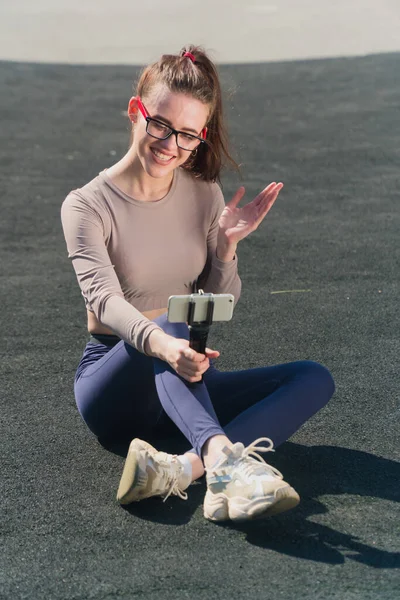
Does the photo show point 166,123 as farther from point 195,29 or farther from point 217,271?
point 195,29

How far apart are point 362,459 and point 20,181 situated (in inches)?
168

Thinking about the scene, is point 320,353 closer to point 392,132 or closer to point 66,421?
point 66,421

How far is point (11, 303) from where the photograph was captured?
4332 millimetres

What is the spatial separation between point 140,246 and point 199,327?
55cm

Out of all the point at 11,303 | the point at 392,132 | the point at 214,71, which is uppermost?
the point at 214,71

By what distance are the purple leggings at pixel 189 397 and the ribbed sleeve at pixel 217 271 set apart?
31 centimetres

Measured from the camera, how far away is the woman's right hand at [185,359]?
7.98ft

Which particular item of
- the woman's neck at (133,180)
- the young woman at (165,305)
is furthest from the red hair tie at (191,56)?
the woman's neck at (133,180)

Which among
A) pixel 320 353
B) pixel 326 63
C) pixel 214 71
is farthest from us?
pixel 326 63

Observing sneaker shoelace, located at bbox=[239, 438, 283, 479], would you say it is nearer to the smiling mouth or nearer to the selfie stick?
the selfie stick

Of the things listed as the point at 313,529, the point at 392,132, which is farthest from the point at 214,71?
the point at 392,132

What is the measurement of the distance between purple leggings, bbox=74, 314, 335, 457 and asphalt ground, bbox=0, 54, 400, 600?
14 cm

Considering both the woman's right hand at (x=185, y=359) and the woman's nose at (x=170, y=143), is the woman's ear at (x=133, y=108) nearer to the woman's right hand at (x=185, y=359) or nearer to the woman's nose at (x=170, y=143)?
the woman's nose at (x=170, y=143)

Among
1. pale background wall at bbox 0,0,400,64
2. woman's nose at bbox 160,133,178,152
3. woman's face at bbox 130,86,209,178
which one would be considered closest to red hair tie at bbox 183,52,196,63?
woman's face at bbox 130,86,209,178
